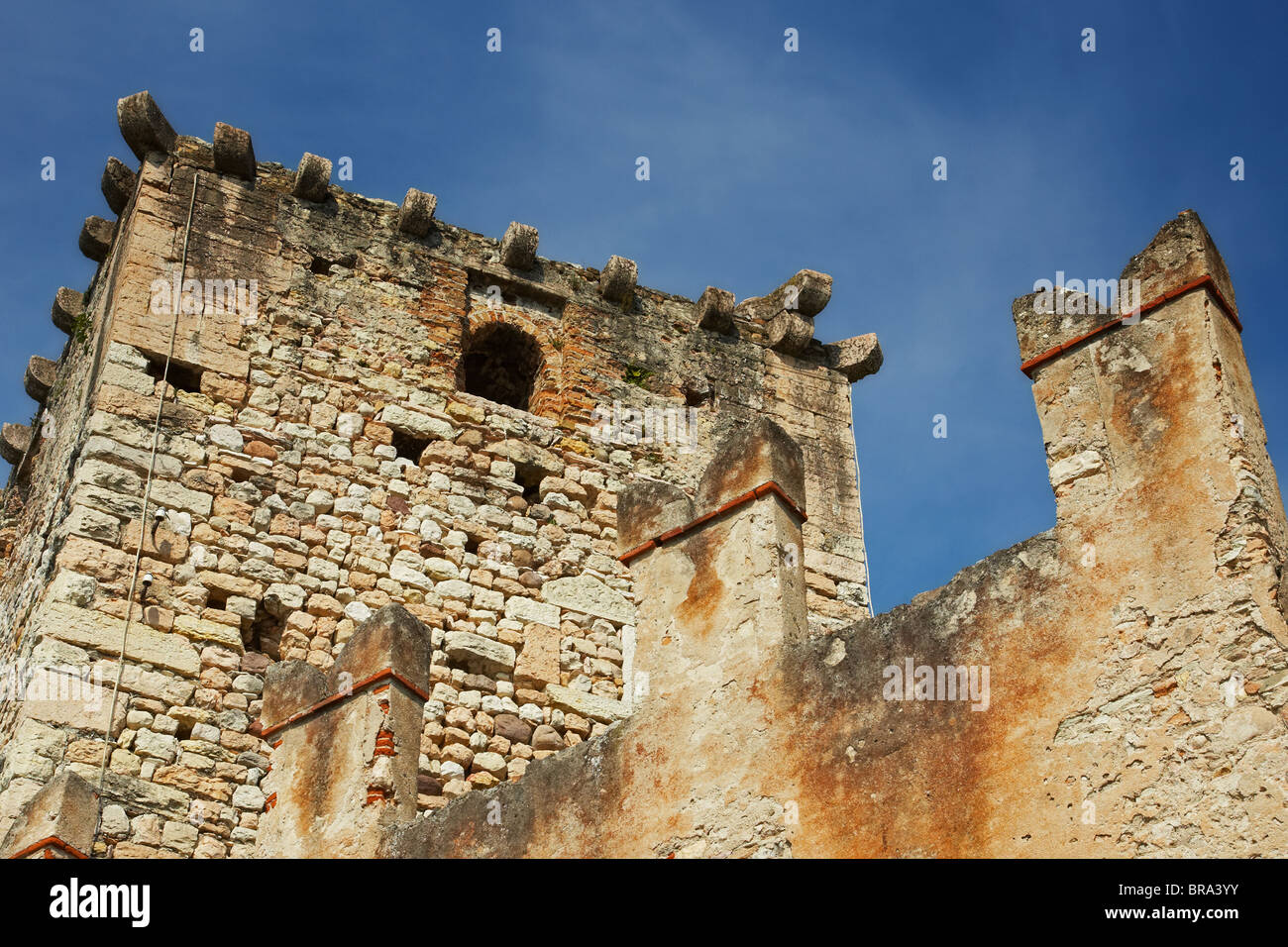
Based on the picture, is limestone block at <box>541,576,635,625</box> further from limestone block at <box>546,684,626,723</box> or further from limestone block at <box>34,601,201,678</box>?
limestone block at <box>34,601,201,678</box>

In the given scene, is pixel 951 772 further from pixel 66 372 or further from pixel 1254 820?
pixel 66 372

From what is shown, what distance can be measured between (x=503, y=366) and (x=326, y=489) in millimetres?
2285

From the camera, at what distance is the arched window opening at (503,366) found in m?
11.2

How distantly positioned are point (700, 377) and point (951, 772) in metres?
6.74

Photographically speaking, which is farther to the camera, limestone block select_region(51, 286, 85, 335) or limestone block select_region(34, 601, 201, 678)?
limestone block select_region(51, 286, 85, 335)

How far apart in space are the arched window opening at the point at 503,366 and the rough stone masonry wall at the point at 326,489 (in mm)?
130

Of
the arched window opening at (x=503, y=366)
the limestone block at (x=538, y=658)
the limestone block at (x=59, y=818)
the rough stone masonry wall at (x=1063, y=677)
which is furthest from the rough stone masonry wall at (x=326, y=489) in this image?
the rough stone masonry wall at (x=1063, y=677)

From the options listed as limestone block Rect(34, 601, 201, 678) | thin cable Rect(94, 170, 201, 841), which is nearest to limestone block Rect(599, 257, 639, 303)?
thin cable Rect(94, 170, 201, 841)

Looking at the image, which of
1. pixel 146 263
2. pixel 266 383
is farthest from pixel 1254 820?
pixel 146 263

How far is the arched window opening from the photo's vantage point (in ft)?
36.9

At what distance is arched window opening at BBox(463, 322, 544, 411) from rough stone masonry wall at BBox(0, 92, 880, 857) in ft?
0.43

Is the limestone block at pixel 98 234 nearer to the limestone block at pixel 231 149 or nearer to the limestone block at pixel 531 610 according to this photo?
the limestone block at pixel 231 149

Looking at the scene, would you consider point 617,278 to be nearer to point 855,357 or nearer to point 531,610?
point 855,357

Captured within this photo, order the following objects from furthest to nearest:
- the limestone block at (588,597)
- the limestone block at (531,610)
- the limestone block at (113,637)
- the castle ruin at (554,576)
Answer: the limestone block at (588,597) < the limestone block at (531,610) < the limestone block at (113,637) < the castle ruin at (554,576)
